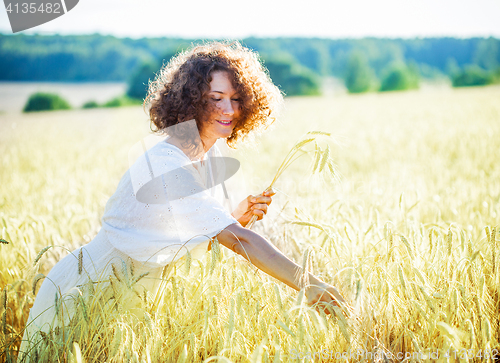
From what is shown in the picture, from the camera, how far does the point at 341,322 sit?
3.80 ft

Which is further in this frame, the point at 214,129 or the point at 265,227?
the point at 265,227

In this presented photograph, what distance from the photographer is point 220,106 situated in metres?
1.79

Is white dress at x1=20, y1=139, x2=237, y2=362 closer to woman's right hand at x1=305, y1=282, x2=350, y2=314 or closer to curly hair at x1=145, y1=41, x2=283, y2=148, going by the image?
curly hair at x1=145, y1=41, x2=283, y2=148

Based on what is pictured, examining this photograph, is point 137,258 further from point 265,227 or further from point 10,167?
point 10,167

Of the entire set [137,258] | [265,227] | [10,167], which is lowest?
[10,167]

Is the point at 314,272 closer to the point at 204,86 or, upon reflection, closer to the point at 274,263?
the point at 274,263

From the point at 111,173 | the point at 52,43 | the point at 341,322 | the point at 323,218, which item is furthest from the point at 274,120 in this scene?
the point at 52,43

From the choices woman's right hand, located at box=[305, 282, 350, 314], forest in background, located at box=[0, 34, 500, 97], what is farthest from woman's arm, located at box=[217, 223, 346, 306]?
forest in background, located at box=[0, 34, 500, 97]

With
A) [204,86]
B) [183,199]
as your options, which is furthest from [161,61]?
[183,199]

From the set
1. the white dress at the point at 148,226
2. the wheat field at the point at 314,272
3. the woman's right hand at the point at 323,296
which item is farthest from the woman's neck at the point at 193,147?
the woman's right hand at the point at 323,296

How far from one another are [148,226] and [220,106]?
0.69 m

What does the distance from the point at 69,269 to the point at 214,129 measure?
951mm

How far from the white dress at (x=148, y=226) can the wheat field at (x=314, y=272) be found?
9cm

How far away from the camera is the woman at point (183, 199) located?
4.61ft
